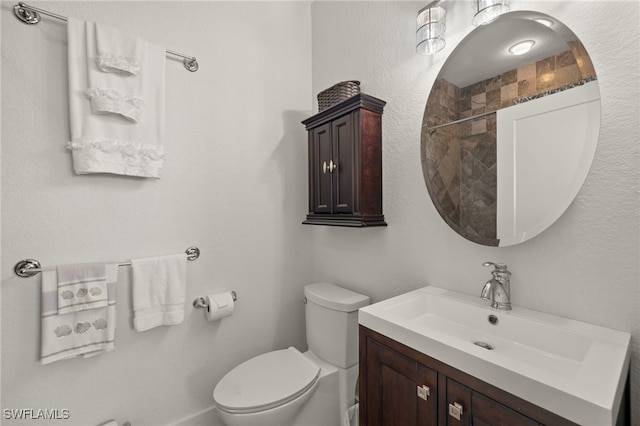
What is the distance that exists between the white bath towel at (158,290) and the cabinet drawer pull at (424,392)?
3.84 feet

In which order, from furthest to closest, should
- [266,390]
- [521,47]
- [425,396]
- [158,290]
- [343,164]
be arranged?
1. [343,164]
2. [158,290]
3. [266,390]
4. [521,47]
5. [425,396]

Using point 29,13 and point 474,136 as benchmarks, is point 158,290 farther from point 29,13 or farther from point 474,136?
point 474,136

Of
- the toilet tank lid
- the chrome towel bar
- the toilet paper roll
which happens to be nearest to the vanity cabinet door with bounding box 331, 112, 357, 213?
the toilet tank lid

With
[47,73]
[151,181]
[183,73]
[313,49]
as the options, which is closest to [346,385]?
[151,181]

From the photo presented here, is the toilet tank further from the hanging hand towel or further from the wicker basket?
the hanging hand towel

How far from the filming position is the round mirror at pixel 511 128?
0.86 meters

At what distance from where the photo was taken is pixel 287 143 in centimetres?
185

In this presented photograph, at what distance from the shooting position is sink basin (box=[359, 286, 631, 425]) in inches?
21.5

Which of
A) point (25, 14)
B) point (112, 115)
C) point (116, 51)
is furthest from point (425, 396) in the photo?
point (25, 14)

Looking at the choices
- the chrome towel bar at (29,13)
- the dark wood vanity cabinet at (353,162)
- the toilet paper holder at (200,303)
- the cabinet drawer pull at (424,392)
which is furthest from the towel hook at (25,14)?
the cabinet drawer pull at (424,392)

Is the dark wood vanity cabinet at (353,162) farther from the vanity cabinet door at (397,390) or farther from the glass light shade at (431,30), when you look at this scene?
the vanity cabinet door at (397,390)

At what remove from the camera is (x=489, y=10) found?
0.97m

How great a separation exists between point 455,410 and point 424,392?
3.5 inches

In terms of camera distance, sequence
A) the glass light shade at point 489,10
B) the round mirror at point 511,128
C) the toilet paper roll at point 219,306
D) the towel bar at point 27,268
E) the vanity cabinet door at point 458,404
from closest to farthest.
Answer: the vanity cabinet door at point 458,404
the round mirror at point 511,128
the glass light shade at point 489,10
the towel bar at point 27,268
the toilet paper roll at point 219,306
